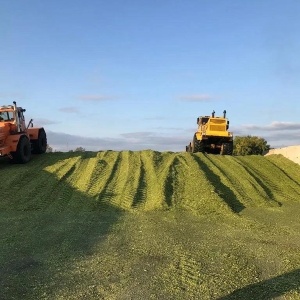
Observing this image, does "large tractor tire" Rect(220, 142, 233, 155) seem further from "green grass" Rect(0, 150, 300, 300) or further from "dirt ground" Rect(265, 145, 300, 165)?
"green grass" Rect(0, 150, 300, 300)

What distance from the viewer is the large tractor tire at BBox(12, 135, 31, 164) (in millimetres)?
16172

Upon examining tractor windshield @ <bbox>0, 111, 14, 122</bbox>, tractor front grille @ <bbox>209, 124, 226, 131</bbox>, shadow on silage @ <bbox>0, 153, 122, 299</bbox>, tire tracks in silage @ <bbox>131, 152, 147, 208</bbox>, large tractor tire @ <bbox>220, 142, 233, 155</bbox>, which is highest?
tractor front grille @ <bbox>209, 124, 226, 131</bbox>

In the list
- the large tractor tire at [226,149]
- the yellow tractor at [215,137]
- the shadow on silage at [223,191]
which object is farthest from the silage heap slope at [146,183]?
the yellow tractor at [215,137]

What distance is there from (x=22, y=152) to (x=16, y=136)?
2.18ft

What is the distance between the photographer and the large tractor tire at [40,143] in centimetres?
1895

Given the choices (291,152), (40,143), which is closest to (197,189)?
(291,152)

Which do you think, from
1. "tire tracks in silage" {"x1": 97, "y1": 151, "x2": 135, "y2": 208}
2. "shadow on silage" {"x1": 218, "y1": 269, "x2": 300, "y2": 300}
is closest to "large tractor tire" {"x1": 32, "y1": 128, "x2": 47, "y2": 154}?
"tire tracks in silage" {"x1": 97, "y1": 151, "x2": 135, "y2": 208}

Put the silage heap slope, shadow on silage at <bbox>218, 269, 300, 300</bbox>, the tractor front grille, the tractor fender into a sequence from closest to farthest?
1. shadow on silage at <bbox>218, 269, 300, 300</bbox>
2. the silage heap slope
3. the tractor fender
4. the tractor front grille

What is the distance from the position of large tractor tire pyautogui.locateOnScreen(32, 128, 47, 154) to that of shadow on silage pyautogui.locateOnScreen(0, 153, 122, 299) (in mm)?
4917

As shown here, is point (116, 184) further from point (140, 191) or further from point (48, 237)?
point (48, 237)

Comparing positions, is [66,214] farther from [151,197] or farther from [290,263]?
[290,263]

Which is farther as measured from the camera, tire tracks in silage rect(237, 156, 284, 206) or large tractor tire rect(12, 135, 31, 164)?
large tractor tire rect(12, 135, 31, 164)

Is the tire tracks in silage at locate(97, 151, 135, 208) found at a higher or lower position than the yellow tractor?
lower

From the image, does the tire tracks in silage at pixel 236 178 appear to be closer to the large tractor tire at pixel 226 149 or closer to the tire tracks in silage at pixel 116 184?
the tire tracks in silage at pixel 116 184
